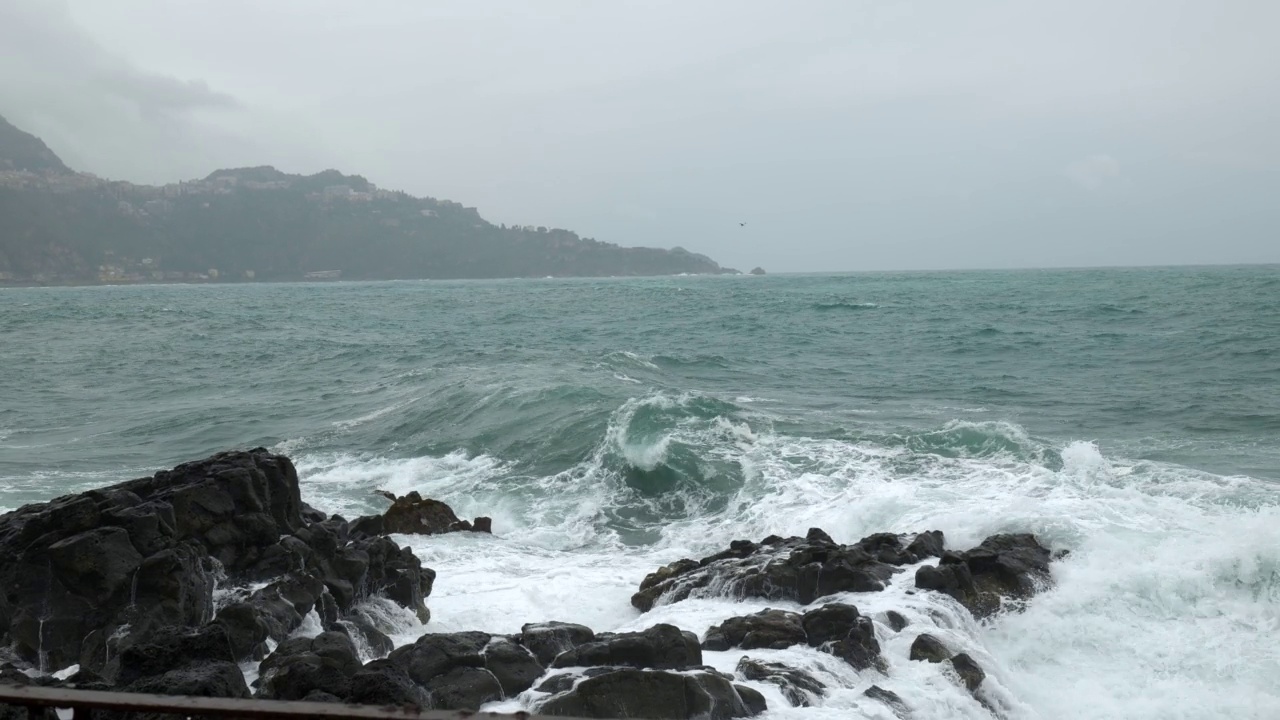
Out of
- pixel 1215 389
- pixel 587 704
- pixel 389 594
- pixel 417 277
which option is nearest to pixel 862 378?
pixel 1215 389

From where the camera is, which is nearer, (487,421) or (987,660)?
(987,660)

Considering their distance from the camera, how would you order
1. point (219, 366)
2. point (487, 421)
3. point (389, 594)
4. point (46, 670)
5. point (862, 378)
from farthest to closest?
point (219, 366) → point (862, 378) → point (487, 421) → point (389, 594) → point (46, 670)

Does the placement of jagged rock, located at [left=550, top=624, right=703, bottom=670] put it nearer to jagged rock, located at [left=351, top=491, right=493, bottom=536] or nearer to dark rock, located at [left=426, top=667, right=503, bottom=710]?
dark rock, located at [left=426, top=667, right=503, bottom=710]

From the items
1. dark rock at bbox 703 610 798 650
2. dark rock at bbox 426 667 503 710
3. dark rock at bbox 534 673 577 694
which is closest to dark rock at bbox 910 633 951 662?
dark rock at bbox 703 610 798 650

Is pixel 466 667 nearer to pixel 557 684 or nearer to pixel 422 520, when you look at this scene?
pixel 557 684

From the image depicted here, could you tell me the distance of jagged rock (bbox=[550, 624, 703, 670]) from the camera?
7.23 m

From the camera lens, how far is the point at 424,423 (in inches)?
788

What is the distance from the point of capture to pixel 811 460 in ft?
52.0

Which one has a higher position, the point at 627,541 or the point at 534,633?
the point at 534,633

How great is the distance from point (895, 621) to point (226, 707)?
285 inches

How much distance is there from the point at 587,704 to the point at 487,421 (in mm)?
13639

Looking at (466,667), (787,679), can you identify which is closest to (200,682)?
(466,667)

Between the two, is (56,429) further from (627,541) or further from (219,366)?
(627,541)

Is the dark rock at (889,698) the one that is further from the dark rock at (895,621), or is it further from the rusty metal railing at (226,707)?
the rusty metal railing at (226,707)
